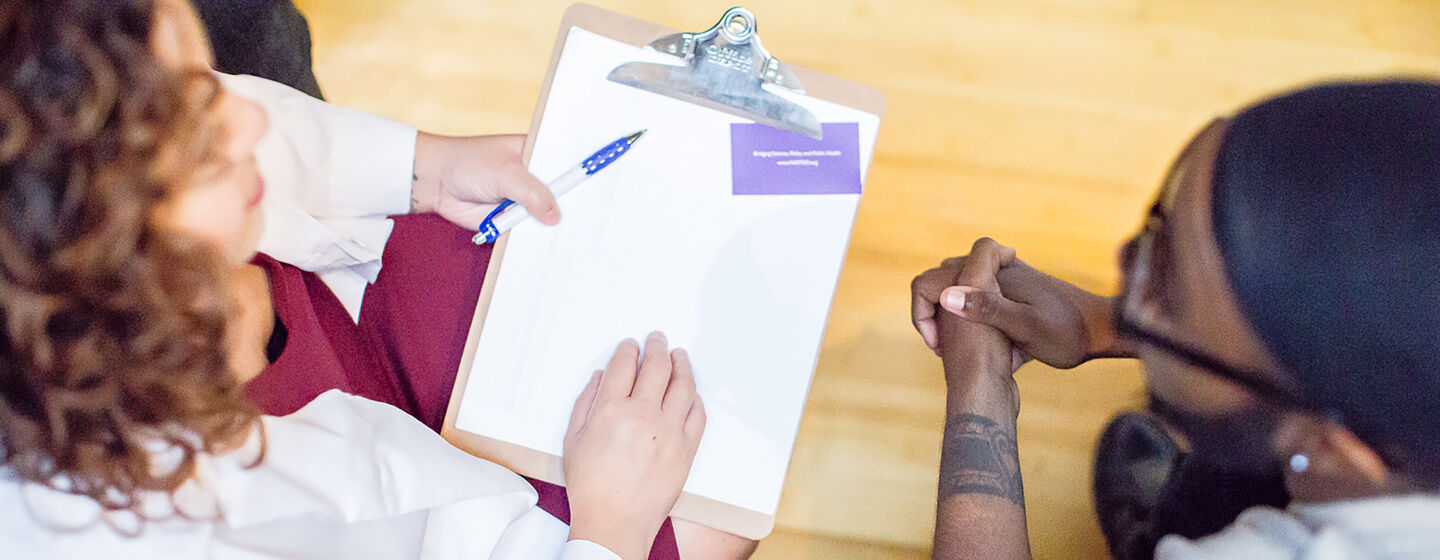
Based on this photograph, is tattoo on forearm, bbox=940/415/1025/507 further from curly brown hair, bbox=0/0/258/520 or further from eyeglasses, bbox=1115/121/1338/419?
curly brown hair, bbox=0/0/258/520

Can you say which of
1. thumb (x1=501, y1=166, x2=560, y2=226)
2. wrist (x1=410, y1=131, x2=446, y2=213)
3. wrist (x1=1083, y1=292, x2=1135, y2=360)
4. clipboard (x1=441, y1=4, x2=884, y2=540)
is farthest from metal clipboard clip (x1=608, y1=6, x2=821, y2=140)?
wrist (x1=1083, y1=292, x2=1135, y2=360)

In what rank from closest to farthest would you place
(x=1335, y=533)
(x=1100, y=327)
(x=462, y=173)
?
(x=1335, y=533)
(x=462, y=173)
(x=1100, y=327)

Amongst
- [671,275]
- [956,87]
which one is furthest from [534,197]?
[956,87]

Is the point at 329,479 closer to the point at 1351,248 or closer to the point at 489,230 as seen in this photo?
the point at 489,230

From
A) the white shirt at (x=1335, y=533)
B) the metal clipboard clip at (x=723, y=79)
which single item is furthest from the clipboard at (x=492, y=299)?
the white shirt at (x=1335, y=533)

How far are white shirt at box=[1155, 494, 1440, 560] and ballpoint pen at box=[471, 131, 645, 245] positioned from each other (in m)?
0.60

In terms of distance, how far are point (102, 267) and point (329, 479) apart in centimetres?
24

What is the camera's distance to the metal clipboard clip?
709 mm

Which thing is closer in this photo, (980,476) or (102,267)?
(102,267)

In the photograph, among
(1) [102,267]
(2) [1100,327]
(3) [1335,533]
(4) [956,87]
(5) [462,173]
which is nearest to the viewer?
(1) [102,267]

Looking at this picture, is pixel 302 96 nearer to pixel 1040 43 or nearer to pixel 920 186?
pixel 920 186

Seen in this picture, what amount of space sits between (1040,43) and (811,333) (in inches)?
28.1

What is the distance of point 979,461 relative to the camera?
0.79 m

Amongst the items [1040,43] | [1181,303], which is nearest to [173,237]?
[1181,303]
